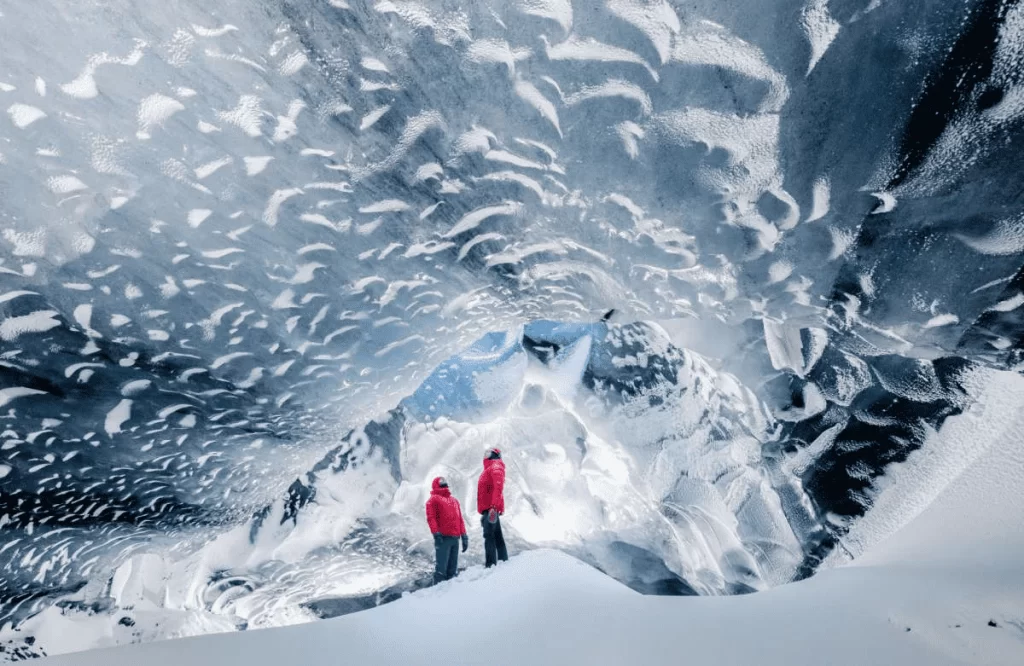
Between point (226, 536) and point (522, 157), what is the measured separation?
2.61 m

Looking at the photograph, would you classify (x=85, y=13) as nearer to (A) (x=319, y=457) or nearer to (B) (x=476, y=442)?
(A) (x=319, y=457)

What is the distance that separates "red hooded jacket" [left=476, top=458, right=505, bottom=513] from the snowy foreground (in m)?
0.46

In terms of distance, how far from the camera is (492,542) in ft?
8.79

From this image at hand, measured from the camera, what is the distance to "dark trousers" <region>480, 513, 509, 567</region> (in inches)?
104

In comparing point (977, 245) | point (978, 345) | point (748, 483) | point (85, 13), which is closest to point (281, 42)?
point (85, 13)

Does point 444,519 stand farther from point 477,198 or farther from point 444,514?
point 477,198

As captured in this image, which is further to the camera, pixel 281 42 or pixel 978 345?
pixel 978 345

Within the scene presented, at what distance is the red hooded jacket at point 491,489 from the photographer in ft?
8.37

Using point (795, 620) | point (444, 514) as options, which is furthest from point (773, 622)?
point (444, 514)

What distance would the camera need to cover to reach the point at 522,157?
155cm

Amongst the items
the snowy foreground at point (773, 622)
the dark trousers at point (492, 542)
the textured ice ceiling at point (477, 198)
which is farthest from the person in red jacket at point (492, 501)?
the textured ice ceiling at point (477, 198)

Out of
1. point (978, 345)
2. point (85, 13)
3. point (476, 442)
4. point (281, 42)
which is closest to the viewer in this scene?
point (85, 13)

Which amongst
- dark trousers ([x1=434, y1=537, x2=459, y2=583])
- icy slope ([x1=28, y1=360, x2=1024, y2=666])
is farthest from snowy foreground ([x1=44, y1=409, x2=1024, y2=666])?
dark trousers ([x1=434, y1=537, x2=459, y2=583])

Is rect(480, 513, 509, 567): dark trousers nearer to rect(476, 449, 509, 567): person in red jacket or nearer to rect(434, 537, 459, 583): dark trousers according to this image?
rect(476, 449, 509, 567): person in red jacket
